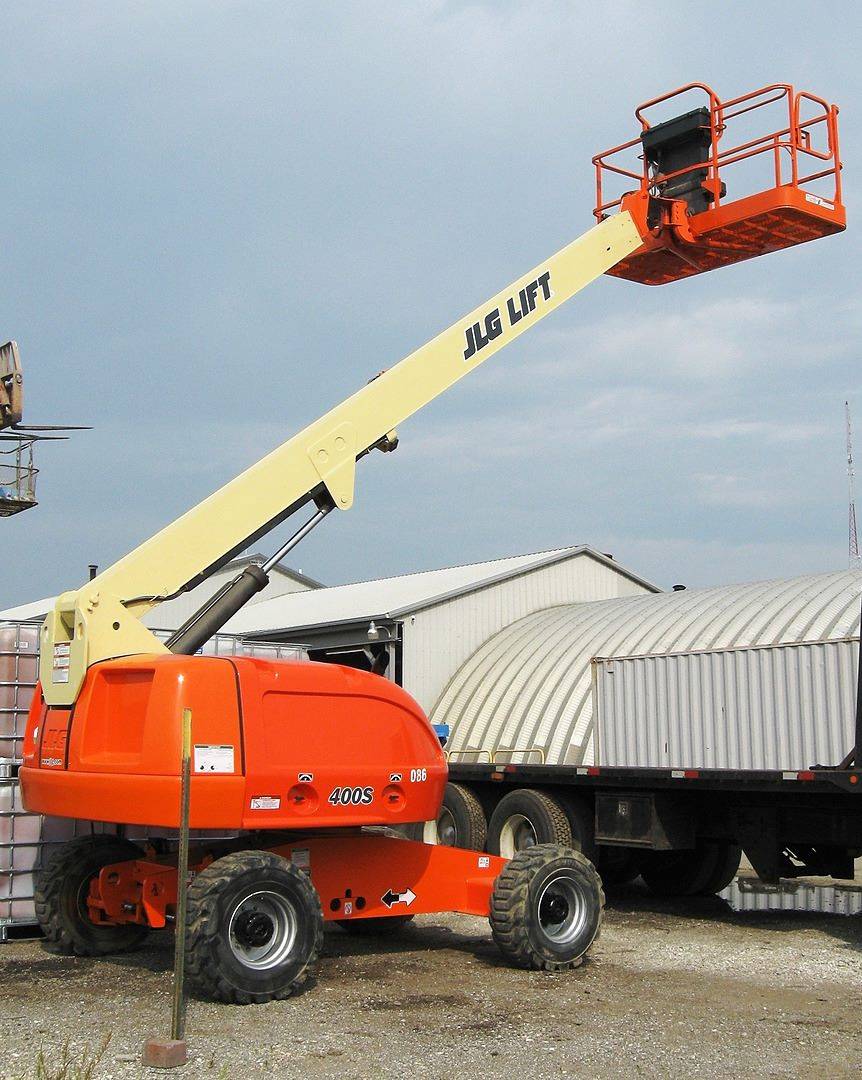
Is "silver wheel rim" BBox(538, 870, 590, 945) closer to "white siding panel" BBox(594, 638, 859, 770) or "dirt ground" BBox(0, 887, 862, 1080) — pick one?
"dirt ground" BBox(0, 887, 862, 1080)

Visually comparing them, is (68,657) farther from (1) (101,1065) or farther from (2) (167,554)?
(1) (101,1065)

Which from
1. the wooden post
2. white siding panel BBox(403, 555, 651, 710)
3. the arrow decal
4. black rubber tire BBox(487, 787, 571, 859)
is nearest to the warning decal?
the wooden post

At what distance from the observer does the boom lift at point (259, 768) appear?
9.52 metres

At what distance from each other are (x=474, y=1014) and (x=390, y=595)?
17.1 metres

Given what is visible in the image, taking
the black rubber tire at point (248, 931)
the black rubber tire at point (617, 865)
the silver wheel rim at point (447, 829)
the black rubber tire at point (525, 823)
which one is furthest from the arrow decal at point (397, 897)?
the silver wheel rim at point (447, 829)

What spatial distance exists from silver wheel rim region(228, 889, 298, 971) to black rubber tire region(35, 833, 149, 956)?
2243 mm

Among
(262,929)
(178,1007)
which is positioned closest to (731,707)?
(262,929)

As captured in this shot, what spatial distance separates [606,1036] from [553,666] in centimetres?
1179

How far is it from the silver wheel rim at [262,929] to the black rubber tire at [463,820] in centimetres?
683

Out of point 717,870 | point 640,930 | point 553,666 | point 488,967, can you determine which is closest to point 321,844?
point 488,967

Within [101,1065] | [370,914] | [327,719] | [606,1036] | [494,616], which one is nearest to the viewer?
[101,1065]

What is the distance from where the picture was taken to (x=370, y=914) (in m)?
11.1

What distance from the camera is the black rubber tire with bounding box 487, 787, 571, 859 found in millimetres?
15297

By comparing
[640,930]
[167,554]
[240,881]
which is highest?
[167,554]
